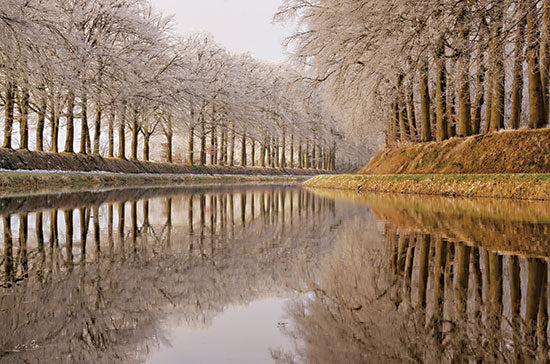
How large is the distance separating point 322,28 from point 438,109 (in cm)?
620

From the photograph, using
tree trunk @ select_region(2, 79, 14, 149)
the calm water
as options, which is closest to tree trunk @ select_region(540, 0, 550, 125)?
the calm water

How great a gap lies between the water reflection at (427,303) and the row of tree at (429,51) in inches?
258

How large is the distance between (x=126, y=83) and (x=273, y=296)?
2308cm

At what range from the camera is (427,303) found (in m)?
2.84

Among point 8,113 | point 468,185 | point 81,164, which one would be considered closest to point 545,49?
point 468,185

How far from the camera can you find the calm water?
7.10 ft

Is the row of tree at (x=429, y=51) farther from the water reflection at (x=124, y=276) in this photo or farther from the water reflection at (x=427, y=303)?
the water reflection at (x=427, y=303)

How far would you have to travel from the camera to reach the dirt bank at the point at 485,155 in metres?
12.6

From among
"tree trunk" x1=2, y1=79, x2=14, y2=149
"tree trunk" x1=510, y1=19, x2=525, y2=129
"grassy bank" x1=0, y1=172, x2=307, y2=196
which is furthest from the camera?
"tree trunk" x1=2, y1=79, x2=14, y2=149

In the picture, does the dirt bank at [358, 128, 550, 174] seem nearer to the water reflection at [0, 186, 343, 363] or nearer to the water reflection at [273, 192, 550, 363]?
the water reflection at [273, 192, 550, 363]

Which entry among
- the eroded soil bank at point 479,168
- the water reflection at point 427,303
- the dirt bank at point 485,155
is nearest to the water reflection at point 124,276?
the water reflection at point 427,303

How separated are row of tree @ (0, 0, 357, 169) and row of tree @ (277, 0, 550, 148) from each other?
2540 millimetres

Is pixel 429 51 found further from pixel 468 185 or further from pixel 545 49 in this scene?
pixel 468 185

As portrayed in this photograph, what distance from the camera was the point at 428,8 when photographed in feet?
32.0
